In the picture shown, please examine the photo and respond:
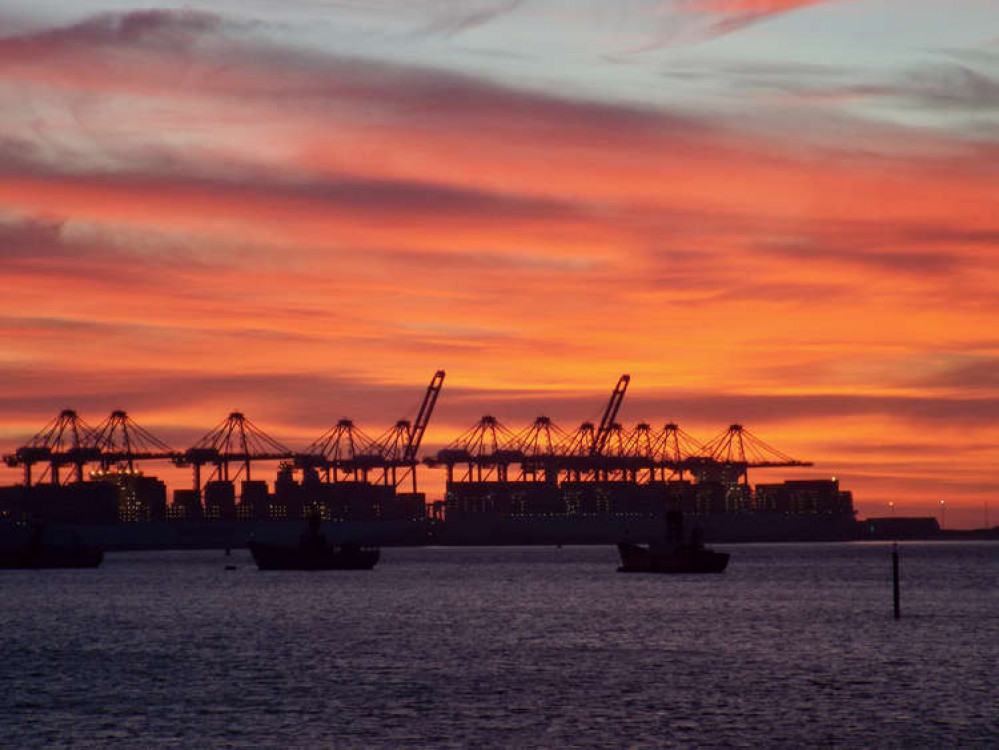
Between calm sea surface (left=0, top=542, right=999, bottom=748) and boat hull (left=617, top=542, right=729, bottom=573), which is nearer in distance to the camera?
calm sea surface (left=0, top=542, right=999, bottom=748)

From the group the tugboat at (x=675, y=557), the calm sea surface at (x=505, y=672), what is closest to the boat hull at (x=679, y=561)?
the tugboat at (x=675, y=557)

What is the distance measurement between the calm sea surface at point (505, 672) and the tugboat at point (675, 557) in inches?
1257

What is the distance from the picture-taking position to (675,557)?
586 ft

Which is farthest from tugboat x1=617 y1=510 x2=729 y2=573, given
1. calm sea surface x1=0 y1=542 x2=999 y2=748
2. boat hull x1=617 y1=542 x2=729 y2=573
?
calm sea surface x1=0 y1=542 x2=999 y2=748

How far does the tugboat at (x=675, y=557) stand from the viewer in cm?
17412

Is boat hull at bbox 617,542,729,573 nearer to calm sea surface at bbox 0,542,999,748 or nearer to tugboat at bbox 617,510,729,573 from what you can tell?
tugboat at bbox 617,510,729,573

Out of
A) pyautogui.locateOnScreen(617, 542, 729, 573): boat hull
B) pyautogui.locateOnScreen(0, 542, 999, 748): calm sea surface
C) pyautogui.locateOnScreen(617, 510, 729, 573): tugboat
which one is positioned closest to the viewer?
pyautogui.locateOnScreen(0, 542, 999, 748): calm sea surface

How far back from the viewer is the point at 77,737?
2208 inches

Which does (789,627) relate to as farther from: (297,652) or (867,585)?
(867,585)

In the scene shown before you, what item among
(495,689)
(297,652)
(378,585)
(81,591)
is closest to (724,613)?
(297,652)

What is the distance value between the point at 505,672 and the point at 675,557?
10414cm

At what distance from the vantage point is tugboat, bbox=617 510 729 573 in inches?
6855

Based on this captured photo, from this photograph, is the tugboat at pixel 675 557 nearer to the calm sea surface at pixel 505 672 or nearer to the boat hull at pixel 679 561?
the boat hull at pixel 679 561

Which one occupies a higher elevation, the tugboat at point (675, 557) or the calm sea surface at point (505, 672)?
the tugboat at point (675, 557)
